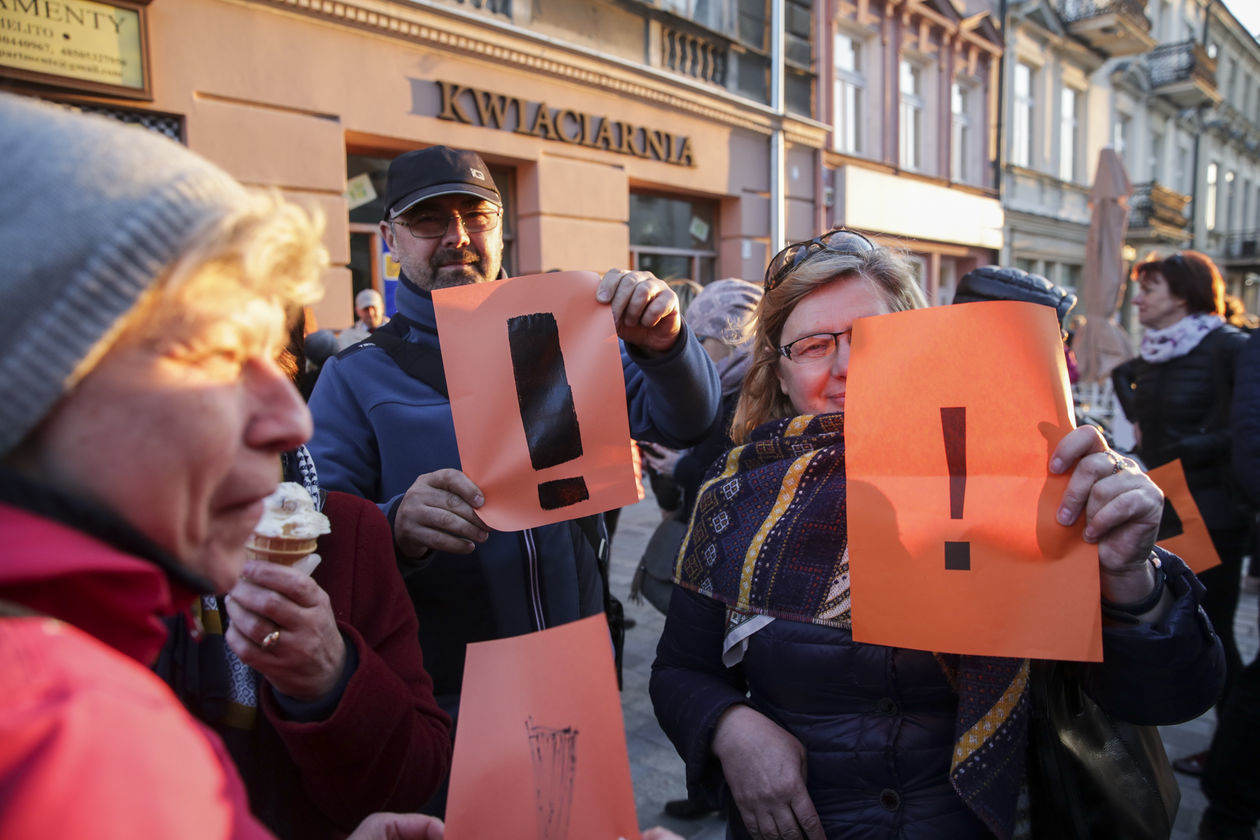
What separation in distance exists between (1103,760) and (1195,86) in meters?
25.7

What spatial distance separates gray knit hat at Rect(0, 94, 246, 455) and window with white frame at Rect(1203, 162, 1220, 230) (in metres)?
32.2

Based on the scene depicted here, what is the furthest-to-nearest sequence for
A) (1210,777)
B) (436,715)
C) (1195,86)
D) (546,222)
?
1. (1195,86)
2. (546,222)
3. (1210,777)
4. (436,715)

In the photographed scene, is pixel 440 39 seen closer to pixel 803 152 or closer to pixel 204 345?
pixel 803 152

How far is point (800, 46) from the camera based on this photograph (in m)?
10.5

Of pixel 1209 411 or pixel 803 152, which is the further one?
pixel 803 152

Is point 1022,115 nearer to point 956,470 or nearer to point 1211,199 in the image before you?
point 1211,199

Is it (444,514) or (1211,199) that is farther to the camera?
(1211,199)

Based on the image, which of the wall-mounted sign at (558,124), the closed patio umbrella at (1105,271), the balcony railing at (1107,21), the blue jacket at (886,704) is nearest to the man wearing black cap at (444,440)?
the blue jacket at (886,704)

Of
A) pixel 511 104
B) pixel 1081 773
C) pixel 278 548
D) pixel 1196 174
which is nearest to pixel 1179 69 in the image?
pixel 1196 174

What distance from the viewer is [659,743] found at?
3357 millimetres

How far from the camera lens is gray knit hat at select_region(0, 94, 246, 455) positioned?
48cm

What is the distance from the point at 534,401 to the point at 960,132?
52.5ft

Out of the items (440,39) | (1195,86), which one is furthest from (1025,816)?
(1195,86)

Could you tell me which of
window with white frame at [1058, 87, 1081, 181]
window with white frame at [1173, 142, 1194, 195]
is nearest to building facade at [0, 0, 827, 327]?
window with white frame at [1058, 87, 1081, 181]
